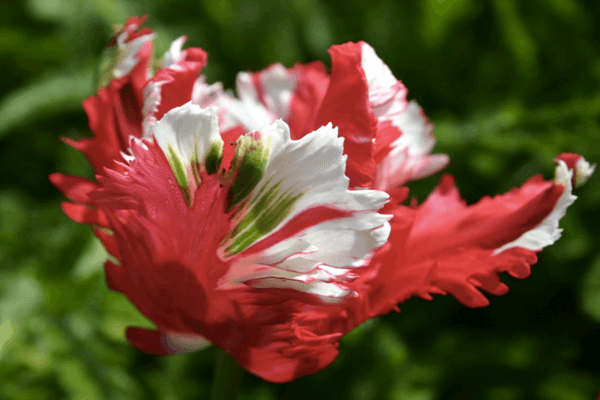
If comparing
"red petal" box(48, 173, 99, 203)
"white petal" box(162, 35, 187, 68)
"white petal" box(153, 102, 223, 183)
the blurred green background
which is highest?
"white petal" box(162, 35, 187, 68)

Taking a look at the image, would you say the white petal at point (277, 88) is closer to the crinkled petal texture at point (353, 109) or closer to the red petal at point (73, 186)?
the crinkled petal texture at point (353, 109)

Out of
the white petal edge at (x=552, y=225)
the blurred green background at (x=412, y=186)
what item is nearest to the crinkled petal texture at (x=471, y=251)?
the white petal edge at (x=552, y=225)

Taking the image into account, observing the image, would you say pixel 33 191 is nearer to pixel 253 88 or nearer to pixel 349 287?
pixel 253 88

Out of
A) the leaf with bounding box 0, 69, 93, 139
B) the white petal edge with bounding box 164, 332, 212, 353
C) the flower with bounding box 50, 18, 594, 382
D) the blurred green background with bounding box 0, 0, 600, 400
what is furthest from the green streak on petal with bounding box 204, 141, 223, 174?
the leaf with bounding box 0, 69, 93, 139

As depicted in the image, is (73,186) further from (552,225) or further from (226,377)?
(552,225)

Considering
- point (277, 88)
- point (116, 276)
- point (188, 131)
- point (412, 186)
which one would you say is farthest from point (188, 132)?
point (412, 186)

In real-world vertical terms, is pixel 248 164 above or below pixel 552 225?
above

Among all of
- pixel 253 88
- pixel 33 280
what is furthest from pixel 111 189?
pixel 33 280

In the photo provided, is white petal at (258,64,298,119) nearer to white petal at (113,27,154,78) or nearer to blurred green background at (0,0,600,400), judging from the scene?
white petal at (113,27,154,78)
